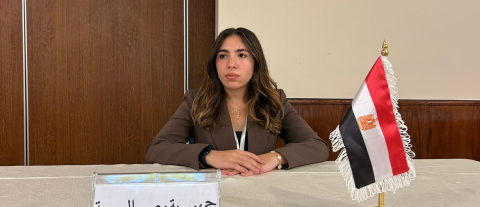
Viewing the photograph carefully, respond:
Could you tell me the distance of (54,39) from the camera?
322 cm

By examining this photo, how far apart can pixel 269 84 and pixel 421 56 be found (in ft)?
5.09

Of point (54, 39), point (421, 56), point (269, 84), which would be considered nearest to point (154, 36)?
point (54, 39)

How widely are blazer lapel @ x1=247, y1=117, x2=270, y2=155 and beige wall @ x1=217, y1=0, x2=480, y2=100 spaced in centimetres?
105

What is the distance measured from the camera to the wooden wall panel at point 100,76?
3.22m

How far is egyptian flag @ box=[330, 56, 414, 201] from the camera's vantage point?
856 millimetres

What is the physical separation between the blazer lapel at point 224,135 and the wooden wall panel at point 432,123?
44.5 inches

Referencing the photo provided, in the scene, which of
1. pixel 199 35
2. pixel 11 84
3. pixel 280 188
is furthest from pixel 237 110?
pixel 11 84

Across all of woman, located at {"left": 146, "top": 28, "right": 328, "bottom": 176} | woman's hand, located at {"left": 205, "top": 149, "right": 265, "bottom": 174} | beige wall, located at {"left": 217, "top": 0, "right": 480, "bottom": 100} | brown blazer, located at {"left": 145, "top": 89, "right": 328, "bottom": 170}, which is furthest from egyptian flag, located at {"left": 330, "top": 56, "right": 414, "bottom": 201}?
beige wall, located at {"left": 217, "top": 0, "right": 480, "bottom": 100}

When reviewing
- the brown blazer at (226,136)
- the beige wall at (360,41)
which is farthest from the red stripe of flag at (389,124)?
the beige wall at (360,41)

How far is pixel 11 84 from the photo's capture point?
321 centimetres

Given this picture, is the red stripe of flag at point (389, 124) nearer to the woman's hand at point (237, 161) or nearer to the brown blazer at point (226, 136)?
the woman's hand at point (237, 161)

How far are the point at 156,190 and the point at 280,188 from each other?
1.64 ft

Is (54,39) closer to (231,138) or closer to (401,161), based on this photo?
(231,138)

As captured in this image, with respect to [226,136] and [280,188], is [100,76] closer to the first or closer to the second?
[226,136]
